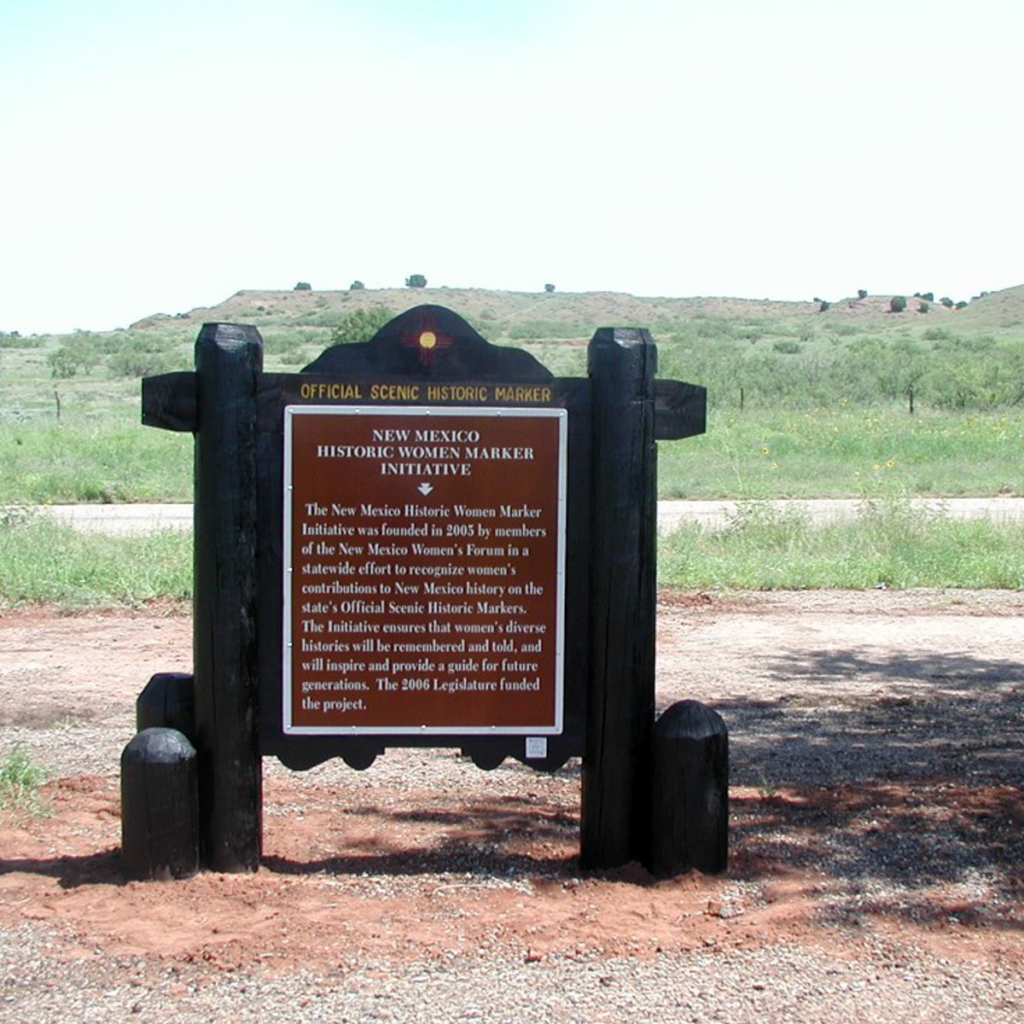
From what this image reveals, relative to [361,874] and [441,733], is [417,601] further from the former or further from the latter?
[361,874]

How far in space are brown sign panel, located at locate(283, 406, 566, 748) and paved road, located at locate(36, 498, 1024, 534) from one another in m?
9.87

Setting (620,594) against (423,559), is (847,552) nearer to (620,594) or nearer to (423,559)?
(620,594)

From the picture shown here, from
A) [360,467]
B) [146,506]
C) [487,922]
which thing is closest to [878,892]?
[487,922]

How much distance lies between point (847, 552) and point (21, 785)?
27.3ft

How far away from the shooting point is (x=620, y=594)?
14.9 ft

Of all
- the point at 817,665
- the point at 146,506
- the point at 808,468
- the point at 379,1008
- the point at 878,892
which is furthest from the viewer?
the point at 808,468

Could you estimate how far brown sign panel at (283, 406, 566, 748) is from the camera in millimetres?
4516

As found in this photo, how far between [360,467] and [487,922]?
1362mm

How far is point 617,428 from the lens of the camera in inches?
178

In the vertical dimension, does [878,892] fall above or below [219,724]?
below

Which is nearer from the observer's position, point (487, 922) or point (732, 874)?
point (487, 922)

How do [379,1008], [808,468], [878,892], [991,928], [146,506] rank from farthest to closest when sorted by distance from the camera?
[808,468] < [146,506] < [878,892] < [991,928] < [379,1008]

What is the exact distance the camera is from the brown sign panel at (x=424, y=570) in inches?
178

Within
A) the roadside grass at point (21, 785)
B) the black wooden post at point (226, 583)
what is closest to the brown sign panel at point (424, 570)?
the black wooden post at point (226, 583)
